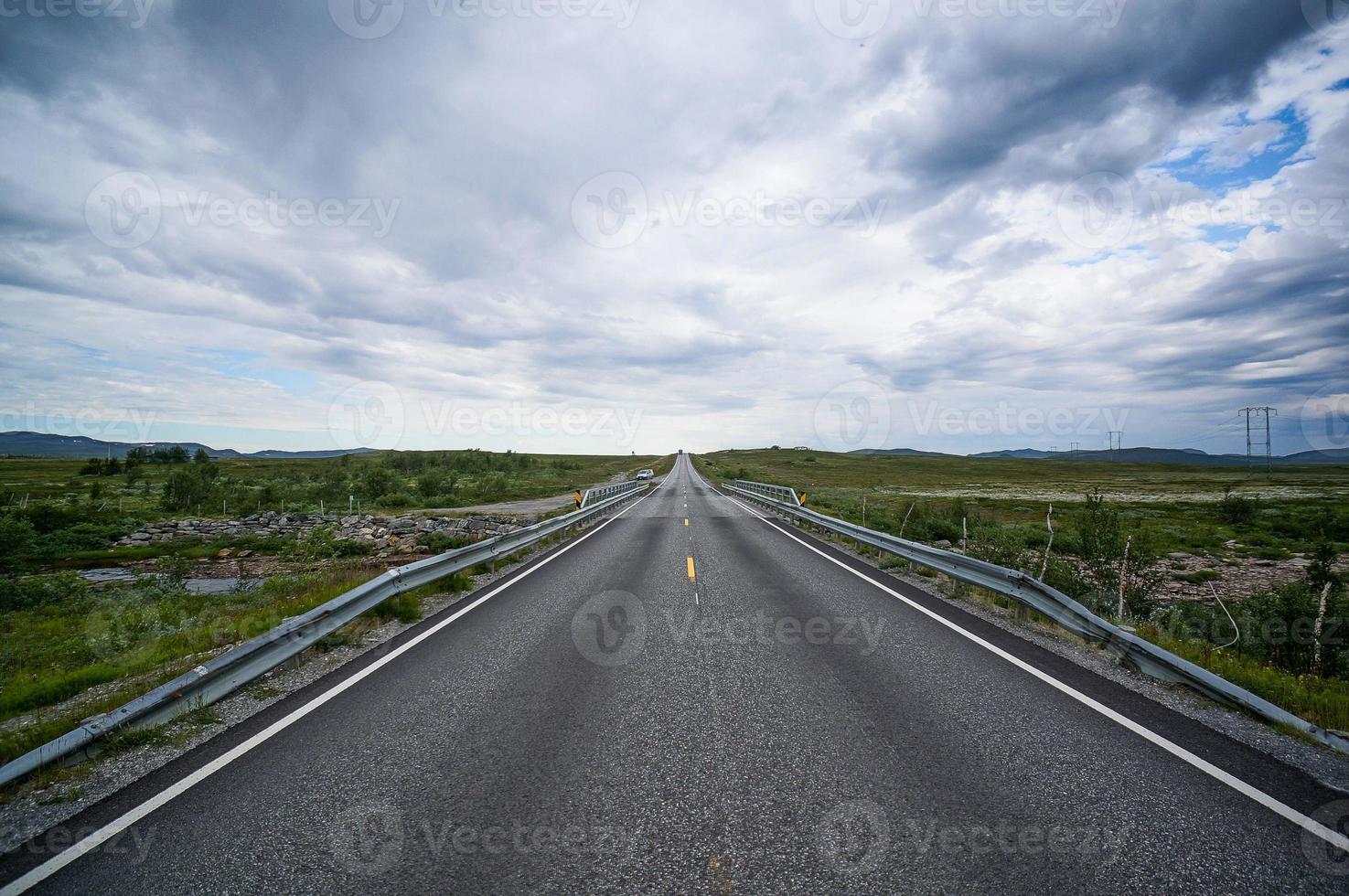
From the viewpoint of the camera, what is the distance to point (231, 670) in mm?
5355

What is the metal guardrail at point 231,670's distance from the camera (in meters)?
4.04

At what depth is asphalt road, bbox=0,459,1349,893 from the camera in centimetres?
284

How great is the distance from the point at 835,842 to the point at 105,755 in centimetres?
508

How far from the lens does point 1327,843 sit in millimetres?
3088

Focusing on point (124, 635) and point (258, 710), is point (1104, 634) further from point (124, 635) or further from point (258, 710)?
point (124, 635)

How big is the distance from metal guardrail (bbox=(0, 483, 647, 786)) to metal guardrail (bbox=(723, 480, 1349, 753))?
8.55 metres

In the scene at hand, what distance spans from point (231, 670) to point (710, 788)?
15.2 ft

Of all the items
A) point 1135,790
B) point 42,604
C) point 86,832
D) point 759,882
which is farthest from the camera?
point 42,604

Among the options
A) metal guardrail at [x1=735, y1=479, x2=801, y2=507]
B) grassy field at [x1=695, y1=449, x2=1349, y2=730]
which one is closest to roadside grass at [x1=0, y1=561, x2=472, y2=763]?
grassy field at [x1=695, y1=449, x2=1349, y2=730]

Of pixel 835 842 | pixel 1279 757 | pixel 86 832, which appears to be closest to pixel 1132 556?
pixel 1279 757

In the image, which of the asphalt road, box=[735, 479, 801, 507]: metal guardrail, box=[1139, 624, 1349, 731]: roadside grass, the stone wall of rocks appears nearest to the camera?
the asphalt road

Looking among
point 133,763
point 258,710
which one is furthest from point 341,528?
point 133,763

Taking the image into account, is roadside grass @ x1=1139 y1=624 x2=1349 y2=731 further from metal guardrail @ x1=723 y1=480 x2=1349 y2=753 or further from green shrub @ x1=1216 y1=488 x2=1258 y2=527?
green shrub @ x1=1216 y1=488 x2=1258 y2=527

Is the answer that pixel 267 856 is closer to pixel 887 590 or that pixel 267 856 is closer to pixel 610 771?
pixel 610 771
